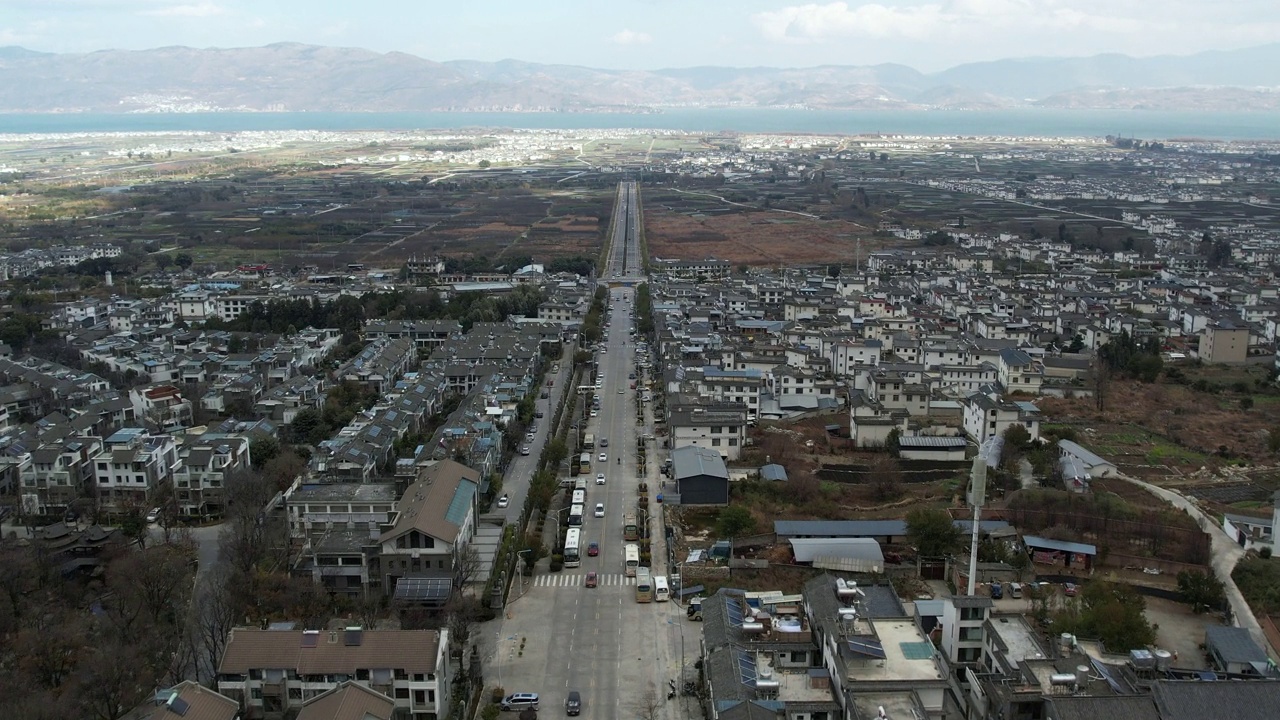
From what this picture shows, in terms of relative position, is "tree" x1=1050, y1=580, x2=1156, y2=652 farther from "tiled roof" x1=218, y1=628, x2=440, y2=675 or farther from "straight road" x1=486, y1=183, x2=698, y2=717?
"tiled roof" x1=218, y1=628, x2=440, y2=675

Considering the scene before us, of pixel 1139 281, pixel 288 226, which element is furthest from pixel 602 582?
pixel 288 226

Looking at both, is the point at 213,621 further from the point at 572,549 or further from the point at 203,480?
the point at 203,480

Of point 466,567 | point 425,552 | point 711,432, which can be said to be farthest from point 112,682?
point 711,432

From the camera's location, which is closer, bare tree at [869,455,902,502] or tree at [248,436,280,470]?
bare tree at [869,455,902,502]

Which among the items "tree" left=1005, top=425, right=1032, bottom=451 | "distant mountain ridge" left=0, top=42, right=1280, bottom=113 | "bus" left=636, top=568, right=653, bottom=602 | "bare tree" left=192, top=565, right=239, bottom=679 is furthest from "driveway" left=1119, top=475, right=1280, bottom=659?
"distant mountain ridge" left=0, top=42, right=1280, bottom=113

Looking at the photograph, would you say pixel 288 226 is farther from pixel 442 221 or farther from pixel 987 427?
pixel 987 427
